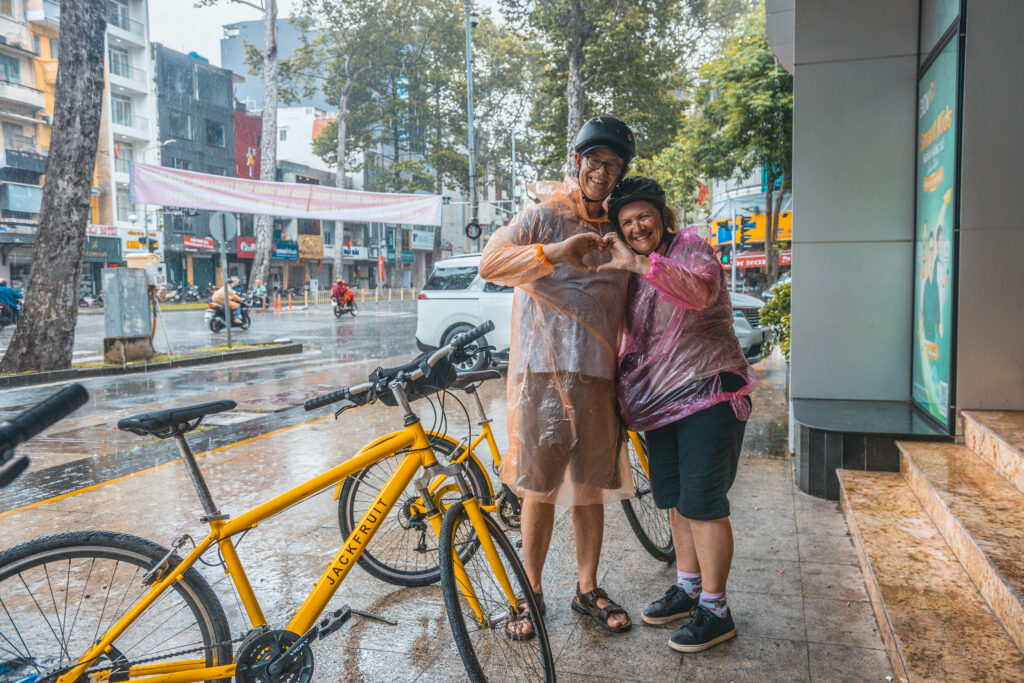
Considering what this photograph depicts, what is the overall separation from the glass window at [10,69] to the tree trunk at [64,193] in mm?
22622

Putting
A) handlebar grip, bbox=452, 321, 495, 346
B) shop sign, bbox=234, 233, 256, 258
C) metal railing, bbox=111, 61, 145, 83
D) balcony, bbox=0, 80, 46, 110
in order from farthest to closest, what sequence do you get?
shop sign, bbox=234, 233, 256, 258 → metal railing, bbox=111, 61, 145, 83 → balcony, bbox=0, 80, 46, 110 → handlebar grip, bbox=452, 321, 495, 346

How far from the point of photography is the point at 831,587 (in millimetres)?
3094

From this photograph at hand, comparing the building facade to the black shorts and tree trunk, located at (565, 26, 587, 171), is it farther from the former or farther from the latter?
the black shorts

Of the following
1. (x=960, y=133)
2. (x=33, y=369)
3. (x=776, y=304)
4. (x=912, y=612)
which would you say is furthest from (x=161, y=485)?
(x=33, y=369)

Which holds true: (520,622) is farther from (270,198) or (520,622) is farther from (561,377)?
(270,198)

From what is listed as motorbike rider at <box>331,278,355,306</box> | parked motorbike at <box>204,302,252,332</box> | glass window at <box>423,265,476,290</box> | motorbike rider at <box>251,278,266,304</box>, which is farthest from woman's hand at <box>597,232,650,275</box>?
motorbike rider at <box>251,278,266,304</box>

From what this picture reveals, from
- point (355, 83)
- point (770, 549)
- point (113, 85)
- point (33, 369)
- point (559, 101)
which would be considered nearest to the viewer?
point (770, 549)

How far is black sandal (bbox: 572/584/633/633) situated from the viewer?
2.79 metres

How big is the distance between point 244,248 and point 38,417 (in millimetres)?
41903

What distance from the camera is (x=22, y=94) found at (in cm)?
2906

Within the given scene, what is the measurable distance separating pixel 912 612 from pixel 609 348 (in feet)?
4.40

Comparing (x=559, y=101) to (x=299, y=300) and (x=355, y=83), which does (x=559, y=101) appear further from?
(x=299, y=300)

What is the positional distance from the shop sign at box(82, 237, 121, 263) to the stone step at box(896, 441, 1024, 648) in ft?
115

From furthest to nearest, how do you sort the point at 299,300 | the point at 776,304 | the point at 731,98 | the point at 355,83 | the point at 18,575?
the point at 299,300 < the point at 355,83 < the point at 731,98 < the point at 776,304 < the point at 18,575
